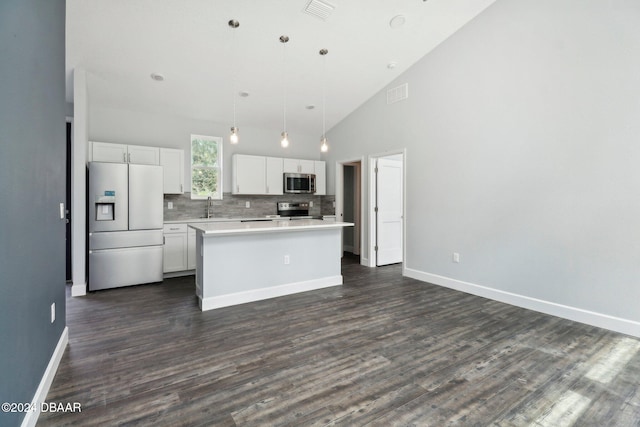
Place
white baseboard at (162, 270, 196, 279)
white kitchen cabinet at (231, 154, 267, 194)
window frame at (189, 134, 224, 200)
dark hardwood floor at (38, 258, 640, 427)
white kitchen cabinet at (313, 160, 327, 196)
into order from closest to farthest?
dark hardwood floor at (38, 258, 640, 427) < white baseboard at (162, 270, 196, 279) < window frame at (189, 134, 224, 200) < white kitchen cabinet at (231, 154, 267, 194) < white kitchen cabinet at (313, 160, 327, 196)

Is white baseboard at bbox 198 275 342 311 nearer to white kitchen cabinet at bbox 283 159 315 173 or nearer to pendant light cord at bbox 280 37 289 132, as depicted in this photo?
white kitchen cabinet at bbox 283 159 315 173

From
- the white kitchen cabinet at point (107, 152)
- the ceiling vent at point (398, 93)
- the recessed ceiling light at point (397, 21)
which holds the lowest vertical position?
the white kitchen cabinet at point (107, 152)

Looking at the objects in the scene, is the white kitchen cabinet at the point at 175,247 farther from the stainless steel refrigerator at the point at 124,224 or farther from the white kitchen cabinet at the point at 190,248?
the stainless steel refrigerator at the point at 124,224

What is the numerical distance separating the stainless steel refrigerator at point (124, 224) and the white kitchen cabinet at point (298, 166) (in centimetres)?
246

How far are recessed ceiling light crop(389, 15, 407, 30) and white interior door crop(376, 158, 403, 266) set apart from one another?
2239 mm

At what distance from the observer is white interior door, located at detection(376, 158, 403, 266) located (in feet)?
18.9

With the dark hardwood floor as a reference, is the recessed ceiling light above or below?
above

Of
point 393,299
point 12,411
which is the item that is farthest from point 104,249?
point 393,299

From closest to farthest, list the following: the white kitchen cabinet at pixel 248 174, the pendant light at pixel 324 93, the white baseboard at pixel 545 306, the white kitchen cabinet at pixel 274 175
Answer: the white baseboard at pixel 545 306 < the pendant light at pixel 324 93 < the white kitchen cabinet at pixel 248 174 < the white kitchen cabinet at pixel 274 175

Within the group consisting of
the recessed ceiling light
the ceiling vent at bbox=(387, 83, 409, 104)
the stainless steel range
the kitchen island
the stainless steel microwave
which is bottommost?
the kitchen island

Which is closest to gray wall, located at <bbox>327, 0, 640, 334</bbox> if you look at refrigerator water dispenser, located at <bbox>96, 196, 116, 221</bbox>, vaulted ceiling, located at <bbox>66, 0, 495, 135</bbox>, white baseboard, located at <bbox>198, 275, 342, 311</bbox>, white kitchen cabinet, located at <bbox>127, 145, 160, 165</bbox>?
vaulted ceiling, located at <bbox>66, 0, 495, 135</bbox>

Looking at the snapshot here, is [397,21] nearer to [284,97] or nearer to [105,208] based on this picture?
[284,97]

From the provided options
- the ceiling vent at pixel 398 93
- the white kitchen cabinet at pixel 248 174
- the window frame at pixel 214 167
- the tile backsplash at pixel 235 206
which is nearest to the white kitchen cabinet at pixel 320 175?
the tile backsplash at pixel 235 206

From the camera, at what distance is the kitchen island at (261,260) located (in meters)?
3.57
